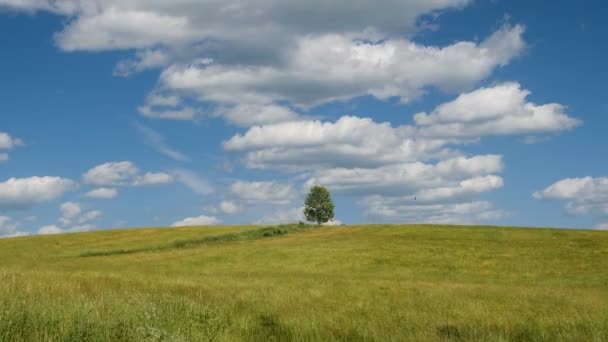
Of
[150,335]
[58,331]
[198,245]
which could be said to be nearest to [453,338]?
[150,335]

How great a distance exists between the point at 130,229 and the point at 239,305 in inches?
3215

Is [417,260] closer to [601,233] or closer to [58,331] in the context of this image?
[601,233]

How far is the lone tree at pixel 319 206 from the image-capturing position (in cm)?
11031

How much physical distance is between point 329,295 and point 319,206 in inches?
3502

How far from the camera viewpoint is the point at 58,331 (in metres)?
9.74

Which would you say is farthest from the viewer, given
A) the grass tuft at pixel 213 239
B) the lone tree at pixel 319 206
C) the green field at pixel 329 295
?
the lone tree at pixel 319 206

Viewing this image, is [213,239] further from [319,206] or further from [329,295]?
[329,295]

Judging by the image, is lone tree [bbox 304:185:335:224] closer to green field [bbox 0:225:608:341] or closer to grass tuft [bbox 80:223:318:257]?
grass tuft [bbox 80:223:318:257]

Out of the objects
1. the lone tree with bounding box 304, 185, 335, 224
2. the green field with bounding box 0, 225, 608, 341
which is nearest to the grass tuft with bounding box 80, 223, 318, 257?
the green field with bounding box 0, 225, 608, 341

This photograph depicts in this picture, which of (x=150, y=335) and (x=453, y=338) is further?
(x=453, y=338)

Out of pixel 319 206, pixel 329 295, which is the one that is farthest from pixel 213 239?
pixel 329 295

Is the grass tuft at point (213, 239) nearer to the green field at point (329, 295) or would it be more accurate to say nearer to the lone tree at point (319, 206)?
the green field at point (329, 295)

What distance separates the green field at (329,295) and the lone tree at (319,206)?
48558mm

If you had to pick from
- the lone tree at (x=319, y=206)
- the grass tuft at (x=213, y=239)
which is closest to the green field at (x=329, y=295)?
the grass tuft at (x=213, y=239)
